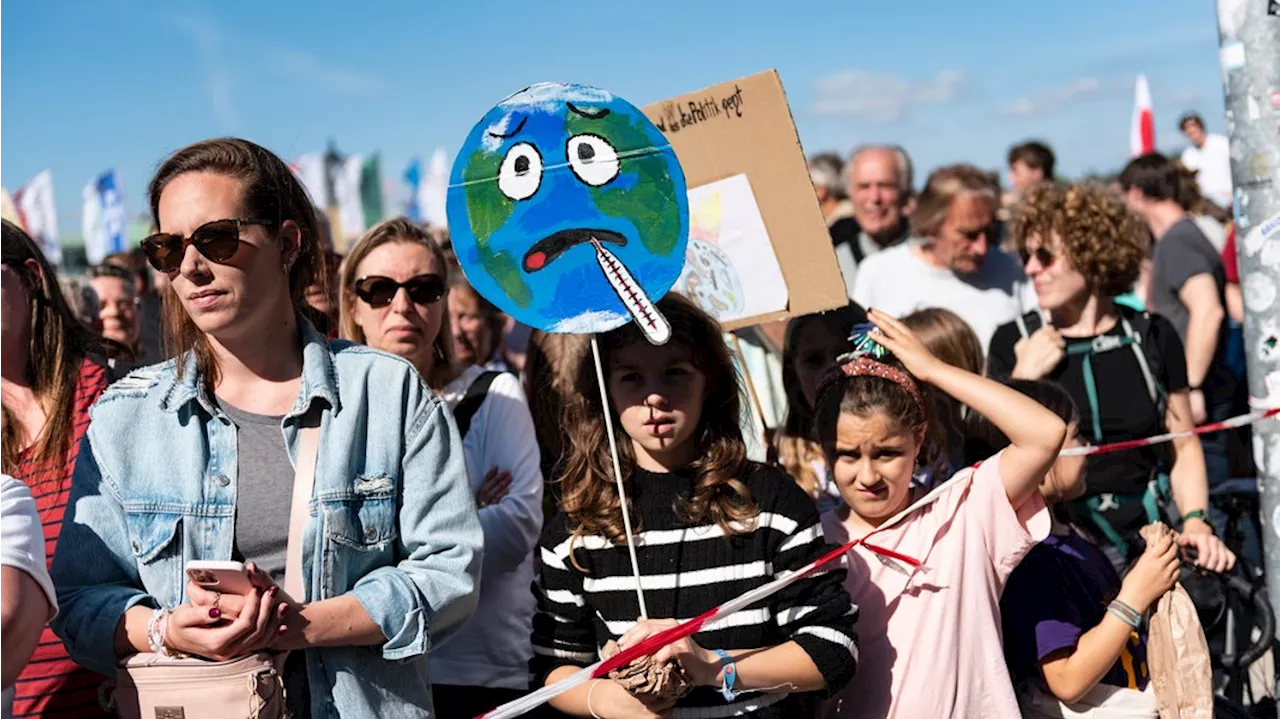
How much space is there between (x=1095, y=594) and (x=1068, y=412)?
1.77 feet

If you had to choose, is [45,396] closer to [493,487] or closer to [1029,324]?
[493,487]

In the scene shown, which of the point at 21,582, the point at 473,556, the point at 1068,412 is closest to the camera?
the point at 21,582

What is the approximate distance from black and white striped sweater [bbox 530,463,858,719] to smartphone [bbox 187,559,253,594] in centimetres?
87

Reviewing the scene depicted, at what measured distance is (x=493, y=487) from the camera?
3.71 m

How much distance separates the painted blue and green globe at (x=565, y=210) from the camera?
2938 millimetres

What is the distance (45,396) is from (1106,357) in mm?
3465

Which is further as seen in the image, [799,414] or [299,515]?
[799,414]

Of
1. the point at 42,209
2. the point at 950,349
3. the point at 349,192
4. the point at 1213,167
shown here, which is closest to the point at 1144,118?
the point at 1213,167

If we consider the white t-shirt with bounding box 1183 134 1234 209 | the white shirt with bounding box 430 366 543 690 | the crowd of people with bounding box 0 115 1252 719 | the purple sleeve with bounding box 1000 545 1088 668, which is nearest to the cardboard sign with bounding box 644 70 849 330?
the crowd of people with bounding box 0 115 1252 719

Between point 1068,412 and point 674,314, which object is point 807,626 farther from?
point 1068,412

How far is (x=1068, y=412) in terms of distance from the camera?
370 cm

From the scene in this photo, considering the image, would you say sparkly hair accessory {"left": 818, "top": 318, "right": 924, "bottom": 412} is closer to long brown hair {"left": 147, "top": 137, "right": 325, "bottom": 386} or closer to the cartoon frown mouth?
the cartoon frown mouth

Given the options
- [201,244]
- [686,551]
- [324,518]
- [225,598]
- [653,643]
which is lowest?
[653,643]

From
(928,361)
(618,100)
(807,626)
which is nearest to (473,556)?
(807,626)
